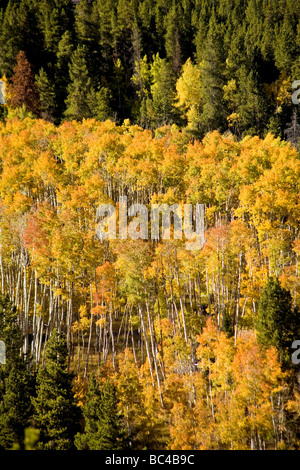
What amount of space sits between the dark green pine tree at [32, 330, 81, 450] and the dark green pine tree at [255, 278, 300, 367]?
39.6ft

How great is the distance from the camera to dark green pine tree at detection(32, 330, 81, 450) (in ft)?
70.3

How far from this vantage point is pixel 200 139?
52.5 meters

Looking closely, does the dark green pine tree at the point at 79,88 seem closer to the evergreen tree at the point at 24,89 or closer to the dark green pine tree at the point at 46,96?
the dark green pine tree at the point at 46,96

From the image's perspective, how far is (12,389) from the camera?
72.8 ft

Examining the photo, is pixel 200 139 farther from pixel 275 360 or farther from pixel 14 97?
pixel 275 360

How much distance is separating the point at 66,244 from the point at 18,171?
47.7ft

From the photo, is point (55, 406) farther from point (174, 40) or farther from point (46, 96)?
point (174, 40)

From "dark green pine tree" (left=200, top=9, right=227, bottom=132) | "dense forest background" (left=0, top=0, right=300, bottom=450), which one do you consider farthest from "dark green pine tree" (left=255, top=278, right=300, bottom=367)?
"dark green pine tree" (left=200, top=9, right=227, bottom=132)

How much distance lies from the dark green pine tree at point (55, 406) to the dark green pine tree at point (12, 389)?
2.54 feet

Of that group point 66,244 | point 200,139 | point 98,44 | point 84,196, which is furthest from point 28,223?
point 98,44

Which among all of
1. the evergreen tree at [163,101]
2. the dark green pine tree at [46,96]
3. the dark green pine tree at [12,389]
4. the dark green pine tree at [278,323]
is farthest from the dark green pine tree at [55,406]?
the dark green pine tree at [46,96]

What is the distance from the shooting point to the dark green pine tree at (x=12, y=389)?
21.3 m

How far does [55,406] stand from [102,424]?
3031mm

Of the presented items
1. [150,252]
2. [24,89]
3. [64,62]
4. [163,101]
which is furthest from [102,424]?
[64,62]
